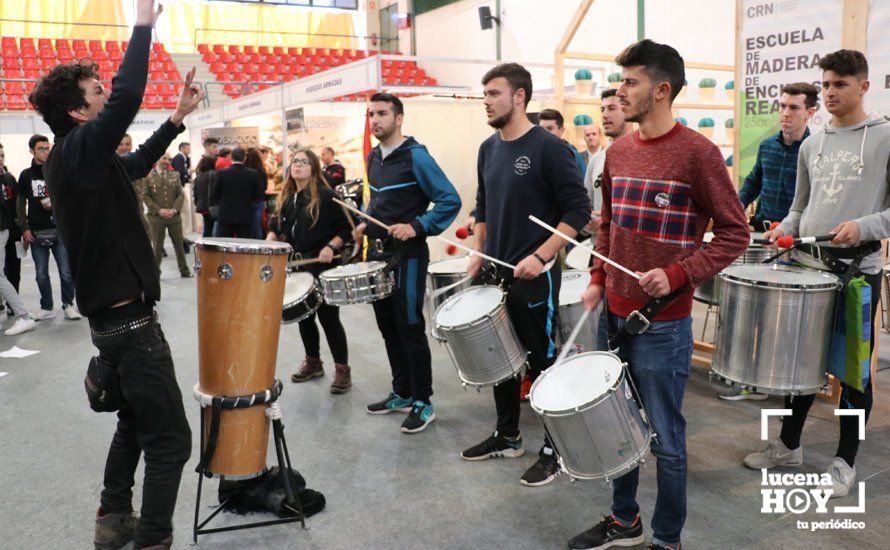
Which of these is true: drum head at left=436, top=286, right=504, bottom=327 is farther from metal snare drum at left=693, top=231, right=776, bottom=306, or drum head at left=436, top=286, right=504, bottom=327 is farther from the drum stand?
metal snare drum at left=693, top=231, right=776, bottom=306

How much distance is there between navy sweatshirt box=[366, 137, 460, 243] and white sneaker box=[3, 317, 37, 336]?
4.04 meters

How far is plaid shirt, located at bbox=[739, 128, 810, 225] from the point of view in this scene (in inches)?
143

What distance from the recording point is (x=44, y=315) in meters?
6.55

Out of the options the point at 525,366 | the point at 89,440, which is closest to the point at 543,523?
the point at 525,366

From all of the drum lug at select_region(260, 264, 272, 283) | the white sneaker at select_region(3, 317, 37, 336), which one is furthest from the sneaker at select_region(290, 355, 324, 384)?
the white sneaker at select_region(3, 317, 37, 336)

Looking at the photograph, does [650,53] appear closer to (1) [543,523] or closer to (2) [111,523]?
(1) [543,523]

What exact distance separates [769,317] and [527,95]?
51.7 inches

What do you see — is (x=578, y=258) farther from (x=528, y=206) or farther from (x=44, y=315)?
(x=44, y=315)

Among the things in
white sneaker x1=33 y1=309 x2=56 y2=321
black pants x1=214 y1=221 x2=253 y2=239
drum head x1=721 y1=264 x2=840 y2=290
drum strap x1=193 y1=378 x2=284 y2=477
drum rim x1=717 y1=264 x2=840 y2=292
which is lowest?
white sneaker x1=33 y1=309 x2=56 y2=321

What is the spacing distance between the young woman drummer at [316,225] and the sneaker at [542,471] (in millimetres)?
1587

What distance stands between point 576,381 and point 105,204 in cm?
155

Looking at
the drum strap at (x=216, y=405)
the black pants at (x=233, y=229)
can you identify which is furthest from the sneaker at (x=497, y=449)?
the black pants at (x=233, y=229)

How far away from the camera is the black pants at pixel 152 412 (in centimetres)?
226

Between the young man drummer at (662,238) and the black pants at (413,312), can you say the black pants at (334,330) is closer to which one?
the black pants at (413,312)
